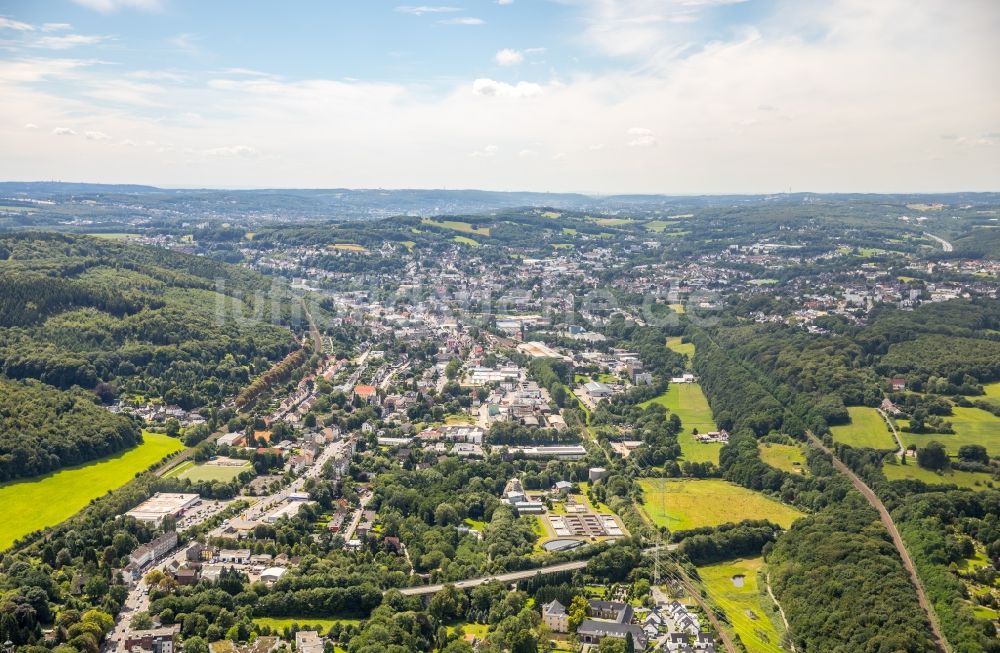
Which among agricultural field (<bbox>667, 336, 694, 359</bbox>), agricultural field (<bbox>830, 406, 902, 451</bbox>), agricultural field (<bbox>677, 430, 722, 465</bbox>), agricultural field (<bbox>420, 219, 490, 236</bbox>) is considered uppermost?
agricultural field (<bbox>420, 219, 490, 236</bbox>)

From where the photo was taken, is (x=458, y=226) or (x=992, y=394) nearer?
(x=992, y=394)

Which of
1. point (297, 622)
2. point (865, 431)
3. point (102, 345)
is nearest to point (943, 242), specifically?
point (865, 431)

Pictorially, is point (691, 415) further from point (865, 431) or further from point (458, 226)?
point (458, 226)

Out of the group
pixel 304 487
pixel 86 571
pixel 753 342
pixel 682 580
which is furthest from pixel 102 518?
pixel 753 342

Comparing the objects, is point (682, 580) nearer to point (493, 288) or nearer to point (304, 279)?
point (493, 288)

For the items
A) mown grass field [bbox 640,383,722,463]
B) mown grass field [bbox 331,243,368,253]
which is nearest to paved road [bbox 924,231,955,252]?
mown grass field [bbox 640,383,722,463]

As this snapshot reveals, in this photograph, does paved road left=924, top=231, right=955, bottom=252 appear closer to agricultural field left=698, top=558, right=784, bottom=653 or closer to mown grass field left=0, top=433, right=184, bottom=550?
agricultural field left=698, top=558, right=784, bottom=653
